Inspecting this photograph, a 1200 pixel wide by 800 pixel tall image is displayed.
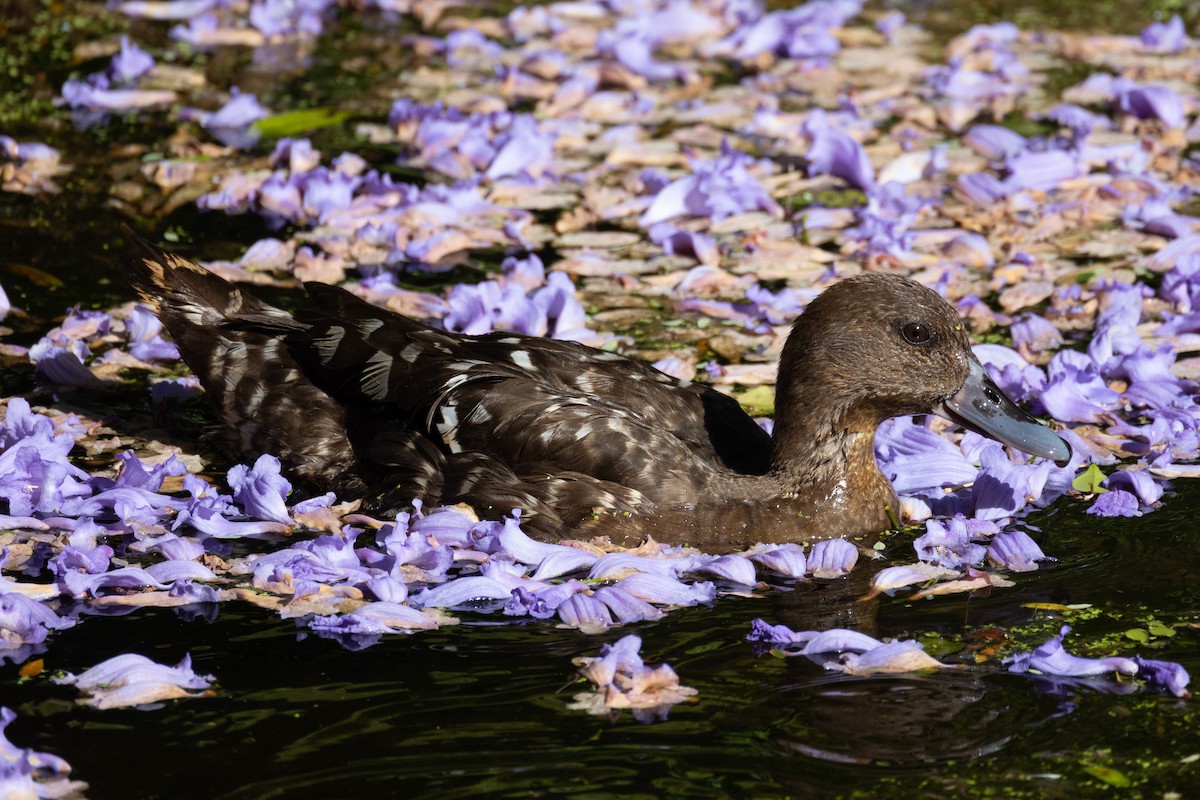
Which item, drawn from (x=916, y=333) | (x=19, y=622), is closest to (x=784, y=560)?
(x=916, y=333)

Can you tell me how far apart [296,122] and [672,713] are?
6.61 metres

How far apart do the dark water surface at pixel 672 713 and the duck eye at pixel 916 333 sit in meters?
0.95

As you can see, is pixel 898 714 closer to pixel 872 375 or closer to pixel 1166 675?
pixel 1166 675

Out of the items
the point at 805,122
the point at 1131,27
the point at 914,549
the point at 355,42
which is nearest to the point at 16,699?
the point at 914,549

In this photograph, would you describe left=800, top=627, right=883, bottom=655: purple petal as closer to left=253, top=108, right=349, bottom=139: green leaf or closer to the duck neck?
the duck neck

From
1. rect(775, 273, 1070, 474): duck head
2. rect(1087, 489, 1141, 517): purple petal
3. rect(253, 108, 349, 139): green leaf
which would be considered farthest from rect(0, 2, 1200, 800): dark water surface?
rect(253, 108, 349, 139): green leaf

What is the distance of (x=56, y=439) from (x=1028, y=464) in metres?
3.63

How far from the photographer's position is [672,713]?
479 centimetres

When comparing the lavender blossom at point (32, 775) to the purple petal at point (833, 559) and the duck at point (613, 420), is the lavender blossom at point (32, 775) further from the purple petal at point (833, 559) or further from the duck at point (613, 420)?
the purple petal at point (833, 559)

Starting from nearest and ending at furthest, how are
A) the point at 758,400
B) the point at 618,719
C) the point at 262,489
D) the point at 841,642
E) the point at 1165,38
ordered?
the point at 618,719 < the point at 841,642 < the point at 262,489 < the point at 758,400 < the point at 1165,38

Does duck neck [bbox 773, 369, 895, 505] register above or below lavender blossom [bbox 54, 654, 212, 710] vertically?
above

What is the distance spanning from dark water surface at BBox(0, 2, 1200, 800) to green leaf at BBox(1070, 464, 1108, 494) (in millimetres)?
549

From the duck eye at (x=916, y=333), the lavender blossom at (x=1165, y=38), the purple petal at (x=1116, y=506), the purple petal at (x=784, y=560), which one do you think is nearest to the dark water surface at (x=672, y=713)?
the purple petal at (x=784, y=560)

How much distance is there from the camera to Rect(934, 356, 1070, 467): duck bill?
20.5ft
